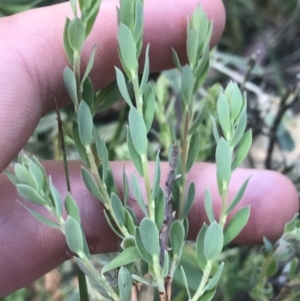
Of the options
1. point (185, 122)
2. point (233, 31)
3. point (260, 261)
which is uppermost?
point (185, 122)

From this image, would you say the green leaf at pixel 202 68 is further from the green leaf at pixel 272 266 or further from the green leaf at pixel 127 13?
the green leaf at pixel 272 266

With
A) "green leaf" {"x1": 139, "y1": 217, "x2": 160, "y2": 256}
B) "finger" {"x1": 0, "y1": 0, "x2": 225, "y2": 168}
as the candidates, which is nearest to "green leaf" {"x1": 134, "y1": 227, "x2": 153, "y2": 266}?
"green leaf" {"x1": 139, "y1": 217, "x2": 160, "y2": 256}

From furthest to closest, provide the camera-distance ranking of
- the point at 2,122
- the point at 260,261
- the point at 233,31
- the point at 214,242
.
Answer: the point at 233,31, the point at 260,261, the point at 2,122, the point at 214,242

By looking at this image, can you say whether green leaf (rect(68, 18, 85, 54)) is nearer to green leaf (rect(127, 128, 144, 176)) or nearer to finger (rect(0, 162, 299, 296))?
green leaf (rect(127, 128, 144, 176))

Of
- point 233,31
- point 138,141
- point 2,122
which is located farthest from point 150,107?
point 233,31

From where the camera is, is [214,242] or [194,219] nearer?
[214,242]

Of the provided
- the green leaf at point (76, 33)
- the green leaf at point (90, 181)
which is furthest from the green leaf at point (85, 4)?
the green leaf at point (90, 181)

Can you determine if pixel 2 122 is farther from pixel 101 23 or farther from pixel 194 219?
pixel 194 219
